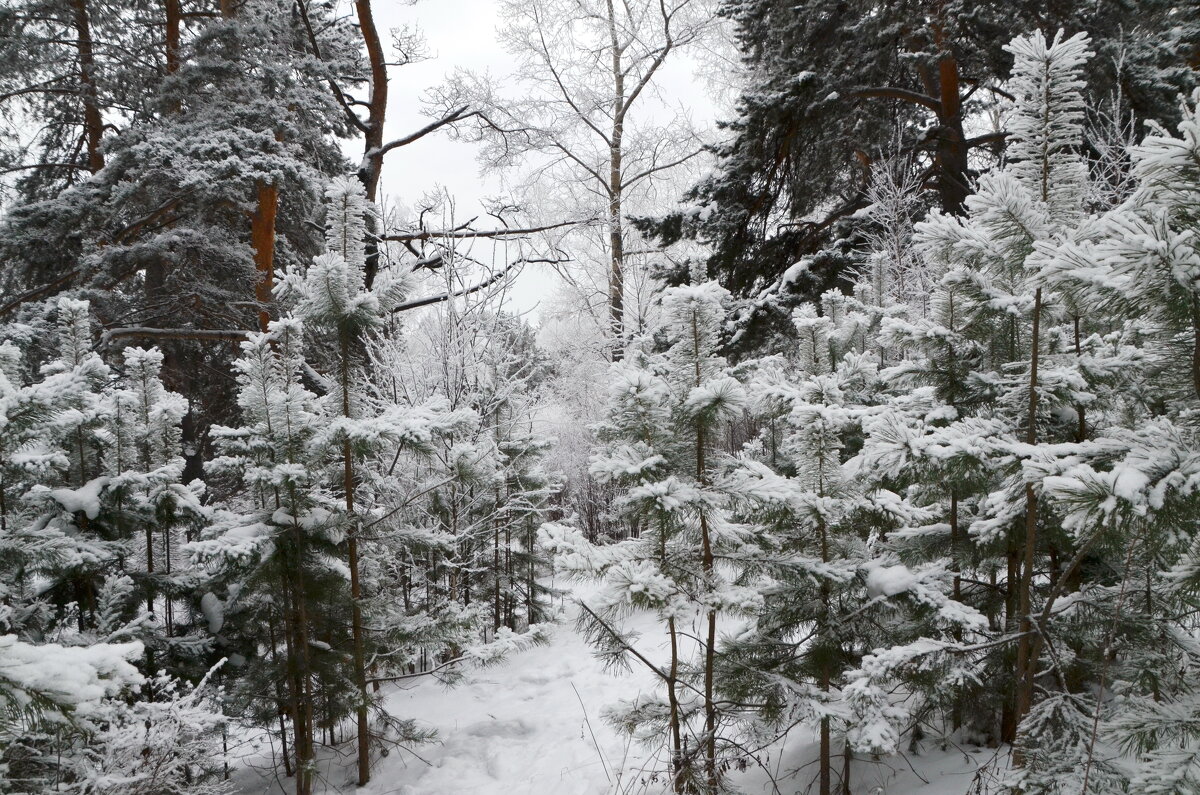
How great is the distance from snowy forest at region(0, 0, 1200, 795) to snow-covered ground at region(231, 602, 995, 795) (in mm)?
52

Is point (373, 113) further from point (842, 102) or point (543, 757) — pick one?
point (543, 757)

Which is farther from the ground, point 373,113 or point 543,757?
point 373,113

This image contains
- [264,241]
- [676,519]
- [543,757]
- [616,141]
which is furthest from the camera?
[616,141]

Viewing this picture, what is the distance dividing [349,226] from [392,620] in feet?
9.83

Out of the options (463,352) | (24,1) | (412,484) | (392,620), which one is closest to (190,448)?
(412,484)

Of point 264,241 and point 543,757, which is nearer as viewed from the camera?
point 543,757

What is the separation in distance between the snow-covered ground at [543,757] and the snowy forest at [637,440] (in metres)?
0.05

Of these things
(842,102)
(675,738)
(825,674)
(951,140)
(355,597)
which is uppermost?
(842,102)

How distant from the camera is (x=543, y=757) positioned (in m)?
5.07

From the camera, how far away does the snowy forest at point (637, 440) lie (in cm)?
235

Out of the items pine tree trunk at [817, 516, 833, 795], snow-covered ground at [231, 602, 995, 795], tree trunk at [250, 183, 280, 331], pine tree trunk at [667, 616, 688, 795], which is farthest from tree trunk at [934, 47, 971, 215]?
tree trunk at [250, 183, 280, 331]

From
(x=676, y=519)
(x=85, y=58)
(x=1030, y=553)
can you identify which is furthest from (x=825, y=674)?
(x=85, y=58)

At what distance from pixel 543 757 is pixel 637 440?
327 centimetres

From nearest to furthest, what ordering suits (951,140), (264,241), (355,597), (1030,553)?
(1030,553) → (355,597) → (264,241) → (951,140)
